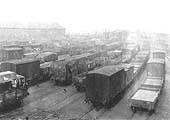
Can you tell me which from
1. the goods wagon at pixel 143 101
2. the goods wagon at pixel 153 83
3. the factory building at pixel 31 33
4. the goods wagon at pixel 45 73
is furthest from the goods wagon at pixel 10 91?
the factory building at pixel 31 33

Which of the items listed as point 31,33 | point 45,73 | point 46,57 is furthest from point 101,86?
point 31,33

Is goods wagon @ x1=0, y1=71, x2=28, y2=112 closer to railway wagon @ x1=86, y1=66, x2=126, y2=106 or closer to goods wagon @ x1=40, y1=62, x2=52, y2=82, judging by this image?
railway wagon @ x1=86, y1=66, x2=126, y2=106

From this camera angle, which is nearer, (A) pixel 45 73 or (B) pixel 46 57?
(A) pixel 45 73

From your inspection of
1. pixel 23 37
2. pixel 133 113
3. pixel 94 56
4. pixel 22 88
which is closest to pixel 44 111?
pixel 22 88

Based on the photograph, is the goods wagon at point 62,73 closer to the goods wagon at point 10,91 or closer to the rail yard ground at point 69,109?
the rail yard ground at point 69,109

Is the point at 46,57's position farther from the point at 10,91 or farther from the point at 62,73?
the point at 10,91

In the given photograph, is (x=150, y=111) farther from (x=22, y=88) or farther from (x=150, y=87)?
(x=22, y=88)
